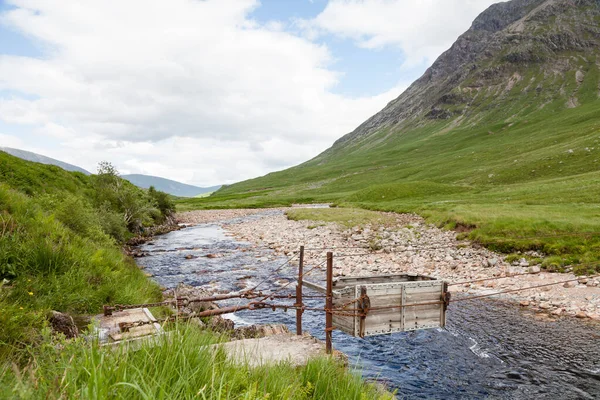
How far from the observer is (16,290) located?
911 centimetres

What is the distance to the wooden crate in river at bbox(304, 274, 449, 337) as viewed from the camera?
9859mm

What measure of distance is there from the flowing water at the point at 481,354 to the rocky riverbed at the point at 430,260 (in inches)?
70.9

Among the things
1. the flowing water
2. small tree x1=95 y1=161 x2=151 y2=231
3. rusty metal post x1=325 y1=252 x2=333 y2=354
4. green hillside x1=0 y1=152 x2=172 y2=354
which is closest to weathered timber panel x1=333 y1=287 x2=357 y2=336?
rusty metal post x1=325 y1=252 x2=333 y2=354

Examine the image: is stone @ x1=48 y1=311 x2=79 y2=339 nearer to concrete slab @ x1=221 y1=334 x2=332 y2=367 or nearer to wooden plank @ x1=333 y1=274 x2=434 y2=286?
concrete slab @ x1=221 y1=334 x2=332 y2=367

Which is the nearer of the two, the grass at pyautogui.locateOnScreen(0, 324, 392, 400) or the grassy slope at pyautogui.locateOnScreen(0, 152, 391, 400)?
the grass at pyautogui.locateOnScreen(0, 324, 392, 400)

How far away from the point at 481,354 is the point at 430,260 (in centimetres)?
1285

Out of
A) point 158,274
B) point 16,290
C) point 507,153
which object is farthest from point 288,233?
point 507,153

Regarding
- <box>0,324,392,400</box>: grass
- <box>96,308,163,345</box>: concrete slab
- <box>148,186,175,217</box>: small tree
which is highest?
<box>148,186,175,217</box>: small tree

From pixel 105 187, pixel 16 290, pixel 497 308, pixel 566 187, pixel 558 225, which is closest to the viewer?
pixel 16 290

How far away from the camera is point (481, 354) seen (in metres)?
13.5

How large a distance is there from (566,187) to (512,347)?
48.7 m

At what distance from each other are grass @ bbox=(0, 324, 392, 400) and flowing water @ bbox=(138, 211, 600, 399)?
1.88 meters

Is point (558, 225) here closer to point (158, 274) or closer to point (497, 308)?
point (497, 308)

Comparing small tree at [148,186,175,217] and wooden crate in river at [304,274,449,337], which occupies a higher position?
small tree at [148,186,175,217]
